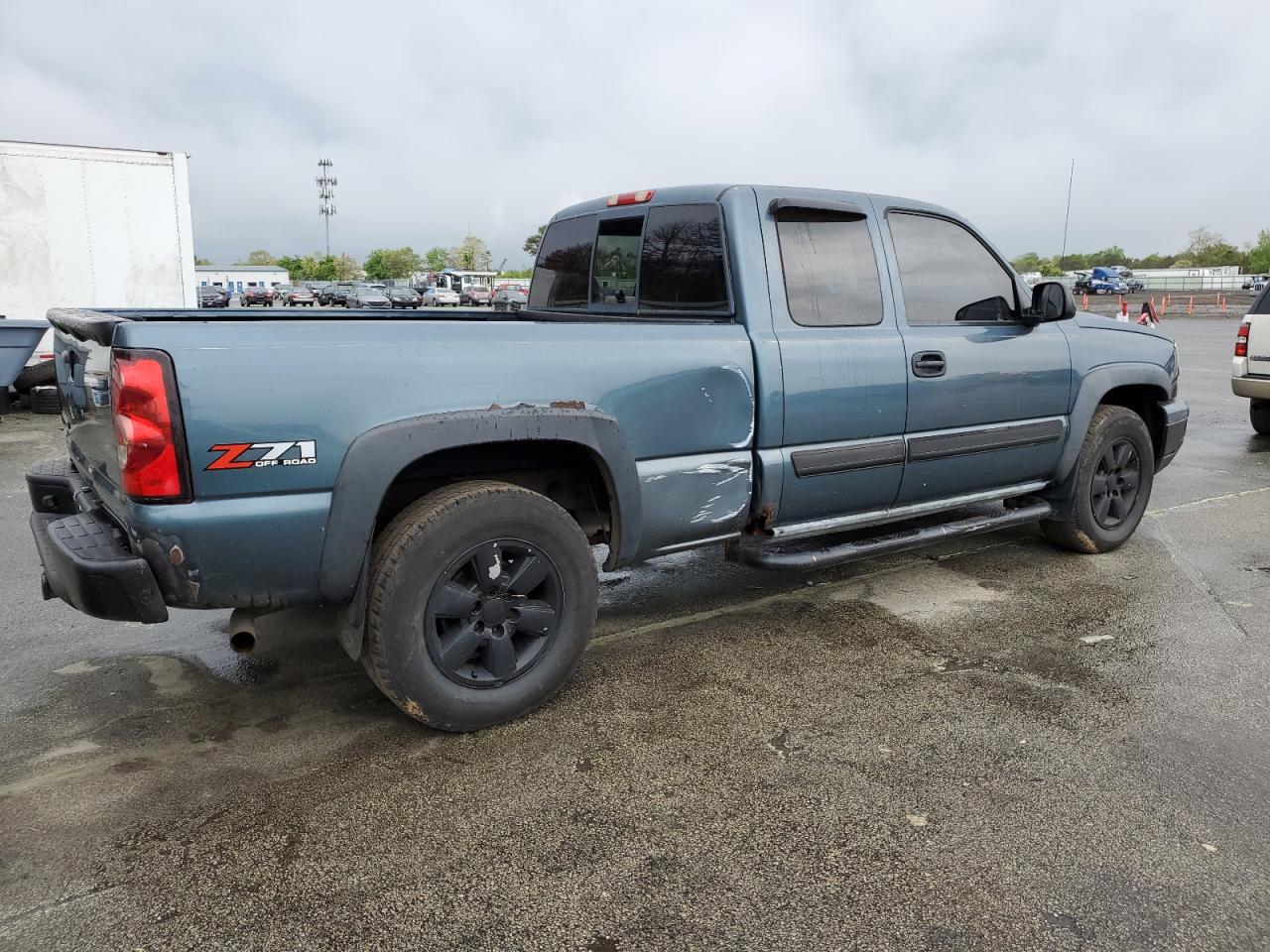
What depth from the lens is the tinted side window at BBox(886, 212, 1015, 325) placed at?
4328mm

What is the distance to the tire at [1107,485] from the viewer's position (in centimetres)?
511

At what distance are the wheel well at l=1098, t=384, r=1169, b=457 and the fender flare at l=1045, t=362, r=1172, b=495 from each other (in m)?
0.16

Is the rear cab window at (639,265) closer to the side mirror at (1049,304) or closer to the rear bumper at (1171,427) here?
the side mirror at (1049,304)

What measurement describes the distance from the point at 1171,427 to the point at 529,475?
4.03 metres

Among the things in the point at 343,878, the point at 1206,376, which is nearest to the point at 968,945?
the point at 343,878

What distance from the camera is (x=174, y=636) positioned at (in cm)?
414

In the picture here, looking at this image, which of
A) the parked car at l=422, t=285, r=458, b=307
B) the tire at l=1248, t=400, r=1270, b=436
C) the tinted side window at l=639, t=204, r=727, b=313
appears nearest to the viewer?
the tinted side window at l=639, t=204, r=727, b=313

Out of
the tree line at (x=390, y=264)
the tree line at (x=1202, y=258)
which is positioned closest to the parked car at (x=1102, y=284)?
the tree line at (x=1202, y=258)

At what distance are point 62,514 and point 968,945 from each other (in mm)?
3275

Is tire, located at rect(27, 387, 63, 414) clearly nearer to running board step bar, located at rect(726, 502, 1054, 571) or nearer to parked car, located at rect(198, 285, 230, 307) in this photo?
running board step bar, located at rect(726, 502, 1054, 571)

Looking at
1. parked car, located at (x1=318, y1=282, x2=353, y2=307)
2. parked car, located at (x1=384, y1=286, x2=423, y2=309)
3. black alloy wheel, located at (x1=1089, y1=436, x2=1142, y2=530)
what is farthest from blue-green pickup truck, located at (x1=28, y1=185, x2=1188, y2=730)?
parked car, located at (x1=318, y1=282, x2=353, y2=307)

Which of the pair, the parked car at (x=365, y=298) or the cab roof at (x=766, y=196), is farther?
the parked car at (x=365, y=298)

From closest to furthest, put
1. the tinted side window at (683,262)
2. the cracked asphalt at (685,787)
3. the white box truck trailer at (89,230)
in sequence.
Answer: the cracked asphalt at (685,787) < the tinted side window at (683,262) < the white box truck trailer at (89,230)

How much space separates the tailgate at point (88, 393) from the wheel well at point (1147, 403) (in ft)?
16.2
